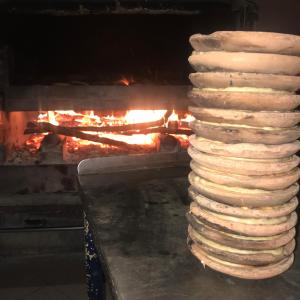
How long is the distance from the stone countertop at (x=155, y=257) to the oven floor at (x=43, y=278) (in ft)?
3.94

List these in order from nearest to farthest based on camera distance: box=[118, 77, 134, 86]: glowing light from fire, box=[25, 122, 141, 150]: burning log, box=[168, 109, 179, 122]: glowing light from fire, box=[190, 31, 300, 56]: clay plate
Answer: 1. box=[190, 31, 300, 56]: clay plate
2. box=[25, 122, 141, 150]: burning log
3. box=[118, 77, 134, 86]: glowing light from fire
4. box=[168, 109, 179, 122]: glowing light from fire

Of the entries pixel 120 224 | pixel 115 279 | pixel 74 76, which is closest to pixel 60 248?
pixel 74 76

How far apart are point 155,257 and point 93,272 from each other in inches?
23.2

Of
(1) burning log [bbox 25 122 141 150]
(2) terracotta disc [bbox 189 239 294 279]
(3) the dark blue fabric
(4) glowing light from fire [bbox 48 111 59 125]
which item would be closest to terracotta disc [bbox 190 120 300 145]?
(2) terracotta disc [bbox 189 239 294 279]

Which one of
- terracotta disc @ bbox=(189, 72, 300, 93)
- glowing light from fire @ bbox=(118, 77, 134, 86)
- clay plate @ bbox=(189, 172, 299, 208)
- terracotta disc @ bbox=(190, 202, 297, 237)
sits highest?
glowing light from fire @ bbox=(118, 77, 134, 86)

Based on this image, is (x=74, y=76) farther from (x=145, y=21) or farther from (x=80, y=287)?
(x=80, y=287)

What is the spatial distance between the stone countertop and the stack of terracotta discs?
0.03m

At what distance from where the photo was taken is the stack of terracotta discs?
2.04 ft

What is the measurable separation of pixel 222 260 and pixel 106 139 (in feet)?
6.28

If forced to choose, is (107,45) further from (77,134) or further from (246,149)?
(246,149)

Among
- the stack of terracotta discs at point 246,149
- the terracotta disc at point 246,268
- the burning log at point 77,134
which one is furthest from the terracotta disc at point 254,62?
the burning log at point 77,134

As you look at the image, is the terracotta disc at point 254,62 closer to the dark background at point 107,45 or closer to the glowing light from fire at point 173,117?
the dark background at point 107,45

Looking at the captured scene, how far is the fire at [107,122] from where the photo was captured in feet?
8.70

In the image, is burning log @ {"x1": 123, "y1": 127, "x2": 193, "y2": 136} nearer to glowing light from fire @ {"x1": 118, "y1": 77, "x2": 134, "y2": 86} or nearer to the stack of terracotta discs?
glowing light from fire @ {"x1": 118, "y1": 77, "x2": 134, "y2": 86}
